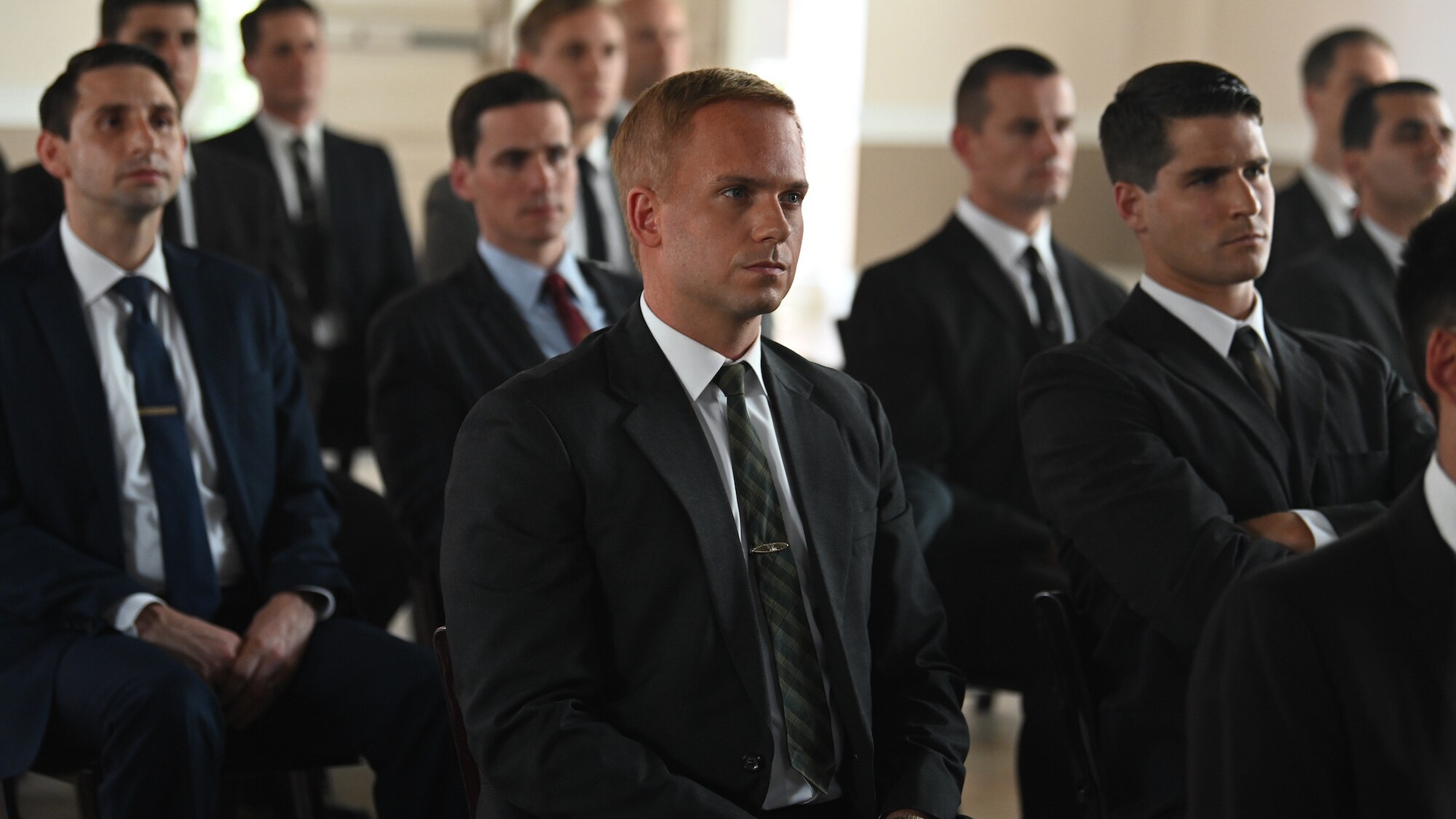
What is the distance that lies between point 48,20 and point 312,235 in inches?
89.0

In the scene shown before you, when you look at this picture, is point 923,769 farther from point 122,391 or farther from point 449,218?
point 449,218

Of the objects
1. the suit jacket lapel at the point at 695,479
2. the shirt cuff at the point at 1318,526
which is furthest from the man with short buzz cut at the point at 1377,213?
the suit jacket lapel at the point at 695,479

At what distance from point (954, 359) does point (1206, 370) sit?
102 centimetres

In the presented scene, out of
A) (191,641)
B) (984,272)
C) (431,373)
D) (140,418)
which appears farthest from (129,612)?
(984,272)

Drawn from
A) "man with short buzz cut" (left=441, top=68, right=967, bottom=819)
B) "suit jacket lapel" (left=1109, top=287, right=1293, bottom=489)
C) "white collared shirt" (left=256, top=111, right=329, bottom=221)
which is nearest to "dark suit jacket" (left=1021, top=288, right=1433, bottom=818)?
"suit jacket lapel" (left=1109, top=287, right=1293, bottom=489)

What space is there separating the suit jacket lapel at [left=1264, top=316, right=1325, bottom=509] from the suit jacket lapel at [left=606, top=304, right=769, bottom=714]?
849mm

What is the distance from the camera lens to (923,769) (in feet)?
5.49

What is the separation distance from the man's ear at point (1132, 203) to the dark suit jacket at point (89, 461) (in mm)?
1347

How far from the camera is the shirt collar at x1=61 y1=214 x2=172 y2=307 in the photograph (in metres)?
2.36

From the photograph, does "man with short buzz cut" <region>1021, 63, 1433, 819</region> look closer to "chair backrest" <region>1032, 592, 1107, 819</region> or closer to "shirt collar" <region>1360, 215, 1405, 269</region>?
"chair backrest" <region>1032, 592, 1107, 819</region>

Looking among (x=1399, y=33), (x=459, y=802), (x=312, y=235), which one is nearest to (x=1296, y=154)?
(x=1399, y=33)

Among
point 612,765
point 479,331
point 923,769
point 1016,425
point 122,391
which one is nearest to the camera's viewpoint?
point 612,765

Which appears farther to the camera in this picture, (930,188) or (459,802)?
(930,188)

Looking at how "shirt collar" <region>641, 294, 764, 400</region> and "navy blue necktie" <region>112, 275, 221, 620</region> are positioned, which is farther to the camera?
"navy blue necktie" <region>112, 275, 221, 620</region>
